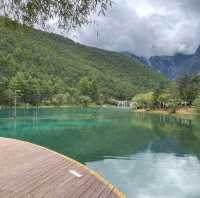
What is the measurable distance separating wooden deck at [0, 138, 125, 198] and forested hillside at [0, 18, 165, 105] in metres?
35.8

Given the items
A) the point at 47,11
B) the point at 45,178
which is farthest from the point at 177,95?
the point at 47,11

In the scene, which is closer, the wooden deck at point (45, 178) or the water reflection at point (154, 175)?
the wooden deck at point (45, 178)

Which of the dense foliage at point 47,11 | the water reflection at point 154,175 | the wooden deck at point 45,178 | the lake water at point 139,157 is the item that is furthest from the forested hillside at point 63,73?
the dense foliage at point 47,11

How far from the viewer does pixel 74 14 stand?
13.4 feet

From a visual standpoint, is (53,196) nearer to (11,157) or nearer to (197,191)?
(11,157)

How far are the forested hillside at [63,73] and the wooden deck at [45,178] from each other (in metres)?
35.8

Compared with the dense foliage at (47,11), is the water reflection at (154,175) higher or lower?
lower

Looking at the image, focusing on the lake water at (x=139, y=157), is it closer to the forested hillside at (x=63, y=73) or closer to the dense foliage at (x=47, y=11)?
the dense foliage at (x=47, y=11)

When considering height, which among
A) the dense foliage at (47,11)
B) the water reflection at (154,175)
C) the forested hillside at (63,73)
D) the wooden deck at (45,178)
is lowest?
the water reflection at (154,175)

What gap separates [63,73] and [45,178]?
107724 mm

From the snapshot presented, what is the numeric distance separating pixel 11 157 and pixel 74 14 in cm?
624

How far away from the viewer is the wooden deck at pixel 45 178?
251 inches

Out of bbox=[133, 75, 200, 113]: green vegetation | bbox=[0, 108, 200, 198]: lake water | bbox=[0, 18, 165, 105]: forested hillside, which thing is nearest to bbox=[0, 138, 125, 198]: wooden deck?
bbox=[0, 108, 200, 198]: lake water

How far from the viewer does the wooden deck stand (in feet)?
20.9
